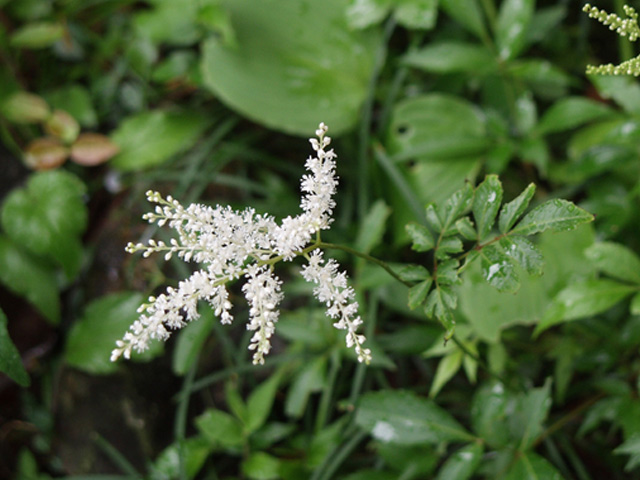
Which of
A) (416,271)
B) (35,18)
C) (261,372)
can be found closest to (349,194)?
(261,372)

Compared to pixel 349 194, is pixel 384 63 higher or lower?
higher

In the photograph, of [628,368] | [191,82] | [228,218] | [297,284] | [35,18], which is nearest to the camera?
[228,218]

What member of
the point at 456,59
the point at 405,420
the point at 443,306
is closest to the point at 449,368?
the point at 405,420

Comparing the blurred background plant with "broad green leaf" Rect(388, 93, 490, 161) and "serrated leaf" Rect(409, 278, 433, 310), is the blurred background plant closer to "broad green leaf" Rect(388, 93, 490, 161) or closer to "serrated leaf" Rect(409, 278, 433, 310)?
"broad green leaf" Rect(388, 93, 490, 161)

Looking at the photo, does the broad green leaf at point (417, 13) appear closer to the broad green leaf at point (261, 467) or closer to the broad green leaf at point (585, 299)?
the broad green leaf at point (585, 299)

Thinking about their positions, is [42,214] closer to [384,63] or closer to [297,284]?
[297,284]
